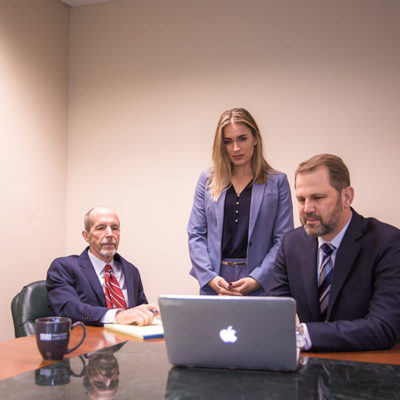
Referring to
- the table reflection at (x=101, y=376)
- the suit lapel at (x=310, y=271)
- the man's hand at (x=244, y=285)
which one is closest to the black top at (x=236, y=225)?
the man's hand at (x=244, y=285)

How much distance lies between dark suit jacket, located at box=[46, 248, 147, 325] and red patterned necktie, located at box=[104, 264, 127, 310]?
0.13ft

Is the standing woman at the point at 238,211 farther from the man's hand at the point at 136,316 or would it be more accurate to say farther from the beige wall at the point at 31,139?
the beige wall at the point at 31,139

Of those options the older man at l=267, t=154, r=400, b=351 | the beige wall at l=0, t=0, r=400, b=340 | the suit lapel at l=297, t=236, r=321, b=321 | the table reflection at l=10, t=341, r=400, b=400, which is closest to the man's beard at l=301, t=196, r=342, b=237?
the older man at l=267, t=154, r=400, b=351

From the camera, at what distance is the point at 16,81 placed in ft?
13.8

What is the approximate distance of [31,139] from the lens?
435cm

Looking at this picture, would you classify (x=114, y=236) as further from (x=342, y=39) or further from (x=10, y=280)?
(x=342, y=39)

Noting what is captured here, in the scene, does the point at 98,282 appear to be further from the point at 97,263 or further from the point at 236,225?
the point at 236,225

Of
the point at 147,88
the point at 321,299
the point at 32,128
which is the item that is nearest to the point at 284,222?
the point at 321,299

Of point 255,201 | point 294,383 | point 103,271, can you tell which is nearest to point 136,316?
point 103,271

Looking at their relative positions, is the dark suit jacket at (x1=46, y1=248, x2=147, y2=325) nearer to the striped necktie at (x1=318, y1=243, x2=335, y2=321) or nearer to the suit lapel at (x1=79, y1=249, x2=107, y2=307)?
the suit lapel at (x1=79, y1=249, x2=107, y2=307)

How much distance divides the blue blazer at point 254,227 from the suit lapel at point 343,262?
831 millimetres

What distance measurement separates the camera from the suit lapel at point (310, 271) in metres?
2.11

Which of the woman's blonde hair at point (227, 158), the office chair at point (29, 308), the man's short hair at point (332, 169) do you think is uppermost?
the woman's blonde hair at point (227, 158)

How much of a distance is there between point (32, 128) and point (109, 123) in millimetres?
684
